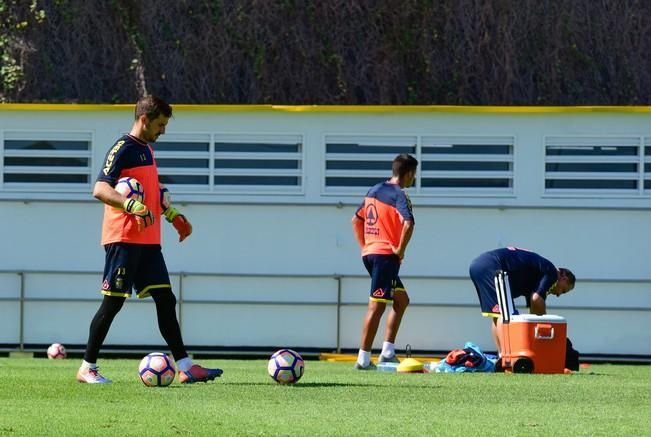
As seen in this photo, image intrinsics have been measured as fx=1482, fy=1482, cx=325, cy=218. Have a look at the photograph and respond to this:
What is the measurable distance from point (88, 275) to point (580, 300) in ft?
19.4

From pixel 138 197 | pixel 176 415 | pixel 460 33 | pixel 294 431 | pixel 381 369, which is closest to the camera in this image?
pixel 294 431

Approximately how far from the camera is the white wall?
17672 mm

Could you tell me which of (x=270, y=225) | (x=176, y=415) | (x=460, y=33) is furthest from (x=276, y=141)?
(x=176, y=415)

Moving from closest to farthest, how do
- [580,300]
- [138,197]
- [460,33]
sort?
[138,197], [580,300], [460,33]

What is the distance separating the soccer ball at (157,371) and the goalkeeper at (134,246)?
0.33 meters

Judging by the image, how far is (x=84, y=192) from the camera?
18.0 meters

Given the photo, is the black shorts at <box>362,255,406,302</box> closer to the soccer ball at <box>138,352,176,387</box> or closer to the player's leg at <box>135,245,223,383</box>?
the player's leg at <box>135,245,223,383</box>

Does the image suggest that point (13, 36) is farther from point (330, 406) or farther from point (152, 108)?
point (330, 406)

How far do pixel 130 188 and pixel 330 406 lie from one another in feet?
7.78

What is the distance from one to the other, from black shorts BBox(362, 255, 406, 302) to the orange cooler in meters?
1.30

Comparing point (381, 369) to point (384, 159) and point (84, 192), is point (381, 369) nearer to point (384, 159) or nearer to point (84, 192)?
point (384, 159)

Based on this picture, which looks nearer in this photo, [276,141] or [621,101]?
[276,141]

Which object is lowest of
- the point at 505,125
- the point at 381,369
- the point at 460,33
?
the point at 381,369

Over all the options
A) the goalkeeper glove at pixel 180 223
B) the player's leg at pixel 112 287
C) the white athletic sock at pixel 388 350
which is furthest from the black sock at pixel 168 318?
the white athletic sock at pixel 388 350
